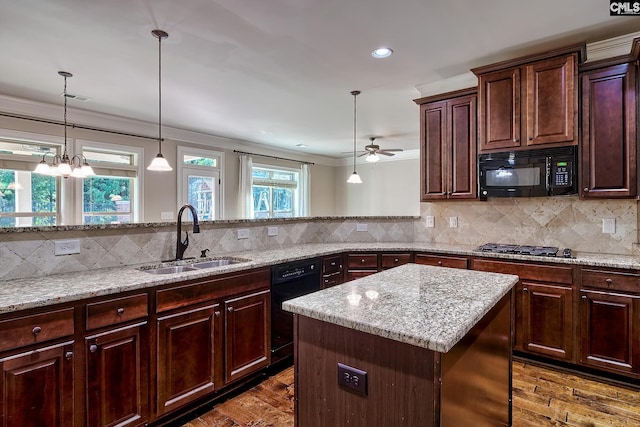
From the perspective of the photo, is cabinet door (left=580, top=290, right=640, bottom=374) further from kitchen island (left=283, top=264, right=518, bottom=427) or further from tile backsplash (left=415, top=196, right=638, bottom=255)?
kitchen island (left=283, top=264, right=518, bottom=427)

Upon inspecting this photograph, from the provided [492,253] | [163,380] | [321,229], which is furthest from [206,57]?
[492,253]

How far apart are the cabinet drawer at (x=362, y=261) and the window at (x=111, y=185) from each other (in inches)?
146

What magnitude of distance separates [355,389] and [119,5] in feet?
8.80

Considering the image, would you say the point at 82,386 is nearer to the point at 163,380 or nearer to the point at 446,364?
the point at 163,380

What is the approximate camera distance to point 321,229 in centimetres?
403

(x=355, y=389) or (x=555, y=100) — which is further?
(x=555, y=100)

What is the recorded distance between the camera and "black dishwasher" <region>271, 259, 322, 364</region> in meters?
2.74

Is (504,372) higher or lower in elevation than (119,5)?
lower

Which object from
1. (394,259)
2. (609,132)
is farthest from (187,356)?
(609,132)

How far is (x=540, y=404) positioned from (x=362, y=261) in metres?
1.79

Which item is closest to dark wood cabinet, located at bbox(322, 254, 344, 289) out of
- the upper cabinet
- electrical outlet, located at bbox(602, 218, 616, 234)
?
the upper cabinet

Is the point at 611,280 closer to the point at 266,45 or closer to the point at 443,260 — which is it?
the point at 443,260

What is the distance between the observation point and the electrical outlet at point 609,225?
9.70ft

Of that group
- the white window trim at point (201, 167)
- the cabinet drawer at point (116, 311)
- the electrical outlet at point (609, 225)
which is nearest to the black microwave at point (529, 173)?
the electrical outlet at point (609, 225)
